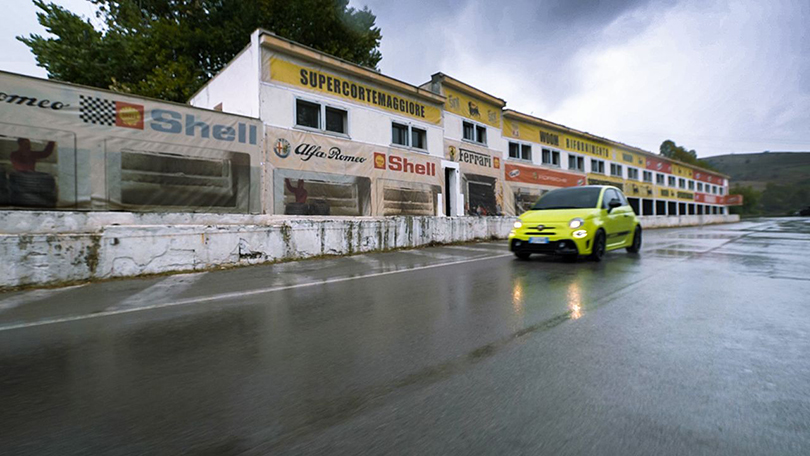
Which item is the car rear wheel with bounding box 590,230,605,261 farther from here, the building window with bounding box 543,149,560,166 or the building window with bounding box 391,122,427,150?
the building window with bounding box 543,149,560,166

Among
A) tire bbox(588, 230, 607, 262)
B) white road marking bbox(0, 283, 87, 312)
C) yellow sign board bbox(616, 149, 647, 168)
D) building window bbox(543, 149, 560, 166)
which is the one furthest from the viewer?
yellow sign board bbox(616, 149, 647, 168)

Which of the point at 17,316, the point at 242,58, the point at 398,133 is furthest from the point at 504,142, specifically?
the point at 17,316

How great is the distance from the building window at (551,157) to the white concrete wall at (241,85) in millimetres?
21370

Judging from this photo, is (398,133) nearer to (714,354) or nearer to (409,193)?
(409,193)

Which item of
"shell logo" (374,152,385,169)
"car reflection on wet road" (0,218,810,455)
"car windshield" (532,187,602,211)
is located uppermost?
"shell logo" (374,152,385,169)

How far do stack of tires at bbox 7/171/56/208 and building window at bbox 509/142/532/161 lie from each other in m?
22.9

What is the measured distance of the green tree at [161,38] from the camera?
66.8 ft

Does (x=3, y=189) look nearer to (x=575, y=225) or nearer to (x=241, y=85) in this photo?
(x=241, y=85)

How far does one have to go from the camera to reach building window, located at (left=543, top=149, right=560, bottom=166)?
90.9 feet

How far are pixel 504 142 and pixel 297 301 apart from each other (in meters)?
22.3

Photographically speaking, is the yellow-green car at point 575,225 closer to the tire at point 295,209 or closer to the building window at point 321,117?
the tire at point 295,209

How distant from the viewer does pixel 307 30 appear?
2334 cm

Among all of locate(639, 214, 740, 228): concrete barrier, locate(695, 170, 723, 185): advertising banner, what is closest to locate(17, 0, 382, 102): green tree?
locate(639, 214, 740, 228): concrete barrier

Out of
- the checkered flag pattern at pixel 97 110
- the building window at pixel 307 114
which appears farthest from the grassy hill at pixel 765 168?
the checkered flag pattern at pixel 97 110
